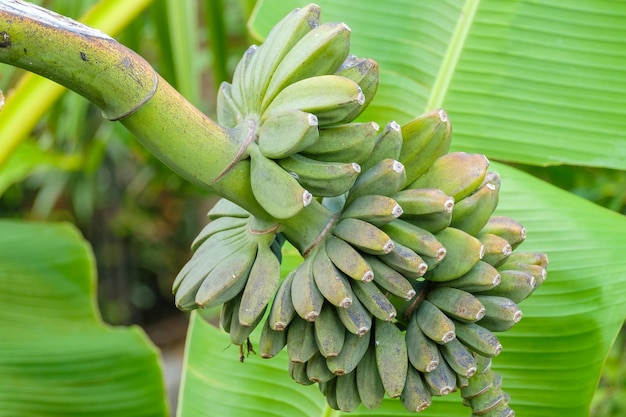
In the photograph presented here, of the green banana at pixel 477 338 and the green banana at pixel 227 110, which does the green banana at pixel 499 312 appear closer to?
the green banana at pixel 477 338

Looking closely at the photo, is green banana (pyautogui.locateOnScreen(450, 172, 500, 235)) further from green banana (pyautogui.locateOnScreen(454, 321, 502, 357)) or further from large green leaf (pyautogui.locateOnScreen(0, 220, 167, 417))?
large green leaf (pyautogui.locateOnScreen(0, 220, 167, 417))

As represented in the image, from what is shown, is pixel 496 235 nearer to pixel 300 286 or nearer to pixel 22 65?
pixel 300 286

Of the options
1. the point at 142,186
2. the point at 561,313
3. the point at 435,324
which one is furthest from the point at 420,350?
the point at 142,186

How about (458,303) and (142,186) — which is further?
(142,186)

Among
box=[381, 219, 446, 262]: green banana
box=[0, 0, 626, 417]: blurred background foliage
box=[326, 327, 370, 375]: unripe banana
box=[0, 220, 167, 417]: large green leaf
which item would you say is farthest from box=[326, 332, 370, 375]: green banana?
box=[0, 0, 626, 417]: blurred background foliage

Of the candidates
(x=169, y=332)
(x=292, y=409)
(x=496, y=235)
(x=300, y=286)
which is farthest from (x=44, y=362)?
(x=169, y=332)

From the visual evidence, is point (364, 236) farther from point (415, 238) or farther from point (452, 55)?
point (452, 55)
